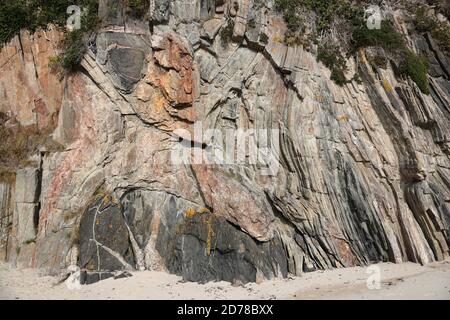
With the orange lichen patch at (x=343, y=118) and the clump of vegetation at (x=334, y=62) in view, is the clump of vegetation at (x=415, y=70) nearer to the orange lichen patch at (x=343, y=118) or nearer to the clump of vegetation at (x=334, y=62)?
the clump of vegetation at (x=334, y=62)

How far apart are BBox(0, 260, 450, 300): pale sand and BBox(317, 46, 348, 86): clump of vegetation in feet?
22.4

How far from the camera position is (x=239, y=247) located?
12.3 m

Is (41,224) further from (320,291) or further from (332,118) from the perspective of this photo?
(332,118)

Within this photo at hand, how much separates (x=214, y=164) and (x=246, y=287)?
4022mm

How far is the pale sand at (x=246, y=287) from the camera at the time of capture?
33.6ft

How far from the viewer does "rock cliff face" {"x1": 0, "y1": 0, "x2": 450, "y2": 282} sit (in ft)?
40.0

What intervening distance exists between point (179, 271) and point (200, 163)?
137 inches

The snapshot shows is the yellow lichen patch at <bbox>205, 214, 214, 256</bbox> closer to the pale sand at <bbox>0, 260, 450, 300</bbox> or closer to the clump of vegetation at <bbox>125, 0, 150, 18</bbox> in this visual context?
the pale sand at <bbox>0, 260, 450, 300</bbox>

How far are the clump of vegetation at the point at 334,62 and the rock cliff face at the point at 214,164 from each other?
0.31m

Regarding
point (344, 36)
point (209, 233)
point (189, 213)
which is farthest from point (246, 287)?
point (344, 36)

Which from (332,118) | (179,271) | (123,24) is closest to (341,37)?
(332,118)

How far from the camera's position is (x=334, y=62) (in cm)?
1494

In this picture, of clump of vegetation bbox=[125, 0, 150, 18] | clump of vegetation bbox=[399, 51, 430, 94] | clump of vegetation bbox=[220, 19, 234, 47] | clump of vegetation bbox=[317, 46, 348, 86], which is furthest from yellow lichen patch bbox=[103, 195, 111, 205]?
clump of vegetation bbox=[399, 51, 430, 94]

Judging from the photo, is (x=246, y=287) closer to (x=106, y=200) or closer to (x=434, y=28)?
(x=106, y=200)
